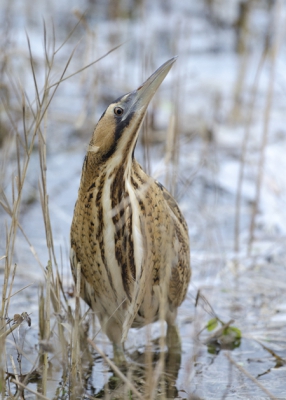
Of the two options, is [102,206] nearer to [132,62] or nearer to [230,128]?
[230,128]

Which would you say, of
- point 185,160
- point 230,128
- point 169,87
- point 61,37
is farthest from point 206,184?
point 61,37

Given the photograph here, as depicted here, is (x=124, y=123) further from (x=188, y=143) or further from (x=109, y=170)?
(x=188, y=143)

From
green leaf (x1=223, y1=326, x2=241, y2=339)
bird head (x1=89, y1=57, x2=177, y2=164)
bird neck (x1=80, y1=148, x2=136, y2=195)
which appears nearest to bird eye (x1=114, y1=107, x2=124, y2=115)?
bird head (x1=89, y1=57, x2=177, y2=164)

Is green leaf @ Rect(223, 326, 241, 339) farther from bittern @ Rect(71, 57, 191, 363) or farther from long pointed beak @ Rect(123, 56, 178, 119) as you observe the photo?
long pointed beak @ Rect(123, 56, 178, 119)

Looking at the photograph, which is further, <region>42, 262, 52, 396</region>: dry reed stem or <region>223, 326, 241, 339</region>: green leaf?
<region>223, 326, 241, 339</region>: green leaf

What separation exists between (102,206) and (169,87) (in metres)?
3.97

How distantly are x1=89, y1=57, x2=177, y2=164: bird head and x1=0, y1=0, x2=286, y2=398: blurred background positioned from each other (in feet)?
0.62

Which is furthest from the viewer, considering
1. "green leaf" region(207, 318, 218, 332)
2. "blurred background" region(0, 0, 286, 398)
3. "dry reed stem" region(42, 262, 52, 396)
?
"green leaf" region(207, 318, 218, 332)

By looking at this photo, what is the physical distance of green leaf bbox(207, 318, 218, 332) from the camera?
3240 millimetres

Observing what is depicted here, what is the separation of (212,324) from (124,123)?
121 cm

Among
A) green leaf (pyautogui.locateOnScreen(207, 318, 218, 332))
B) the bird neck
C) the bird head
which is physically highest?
the bird head

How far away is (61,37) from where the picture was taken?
7590 mm

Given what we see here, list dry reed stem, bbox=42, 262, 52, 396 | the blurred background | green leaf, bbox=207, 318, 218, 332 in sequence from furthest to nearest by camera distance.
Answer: green leaf, bbox=207, 318, 218, 332 → the blurred background → dry reed stem, bbox=42, 262, 52, 396

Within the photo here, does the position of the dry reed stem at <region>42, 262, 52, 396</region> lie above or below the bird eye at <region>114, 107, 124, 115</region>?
below
